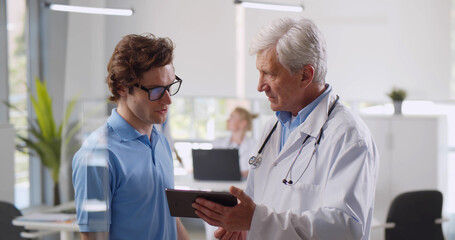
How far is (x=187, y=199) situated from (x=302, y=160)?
40 centimetres

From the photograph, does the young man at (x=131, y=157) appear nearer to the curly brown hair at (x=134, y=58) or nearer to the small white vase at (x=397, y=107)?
the curly brown hair at (x=134, y=58)

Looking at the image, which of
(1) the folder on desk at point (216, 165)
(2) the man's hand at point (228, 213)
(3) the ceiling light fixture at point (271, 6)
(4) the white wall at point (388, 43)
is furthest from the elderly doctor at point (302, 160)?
(4) the white wall at point (388, 43)

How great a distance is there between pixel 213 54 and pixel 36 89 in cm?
441

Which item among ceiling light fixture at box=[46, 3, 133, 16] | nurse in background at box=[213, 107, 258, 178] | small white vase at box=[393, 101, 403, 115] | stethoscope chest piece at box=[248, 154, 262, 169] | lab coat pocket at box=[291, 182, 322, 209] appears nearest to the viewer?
ceiling light fixture at box=[46, 3, 133, 16]

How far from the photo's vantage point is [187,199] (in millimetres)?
1452

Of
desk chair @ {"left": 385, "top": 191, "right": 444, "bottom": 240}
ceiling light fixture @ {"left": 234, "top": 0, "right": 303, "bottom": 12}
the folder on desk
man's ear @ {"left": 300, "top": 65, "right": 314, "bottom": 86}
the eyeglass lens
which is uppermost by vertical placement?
ceiling light fixture @ {"left": 234, "top": 0, "right": 303, "bottom": 12}

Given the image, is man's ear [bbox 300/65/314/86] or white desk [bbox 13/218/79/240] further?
man's ear [bbox 300/65/314/86]

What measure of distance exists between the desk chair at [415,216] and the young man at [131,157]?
8.47 feet

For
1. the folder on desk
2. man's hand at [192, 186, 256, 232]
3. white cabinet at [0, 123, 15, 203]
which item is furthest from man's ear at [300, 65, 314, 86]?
the folder on desk

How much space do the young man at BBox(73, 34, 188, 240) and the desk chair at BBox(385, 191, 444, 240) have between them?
2582 millimetres

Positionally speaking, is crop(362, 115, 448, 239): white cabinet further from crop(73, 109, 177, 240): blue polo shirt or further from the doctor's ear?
crop(73, 109, 177, 240): blue polo shirt

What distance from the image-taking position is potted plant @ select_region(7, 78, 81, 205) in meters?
1.23

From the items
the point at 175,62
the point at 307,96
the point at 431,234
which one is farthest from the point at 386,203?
the point at 175,62

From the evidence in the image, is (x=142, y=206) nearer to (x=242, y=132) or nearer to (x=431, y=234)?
(x=431, y=234)
